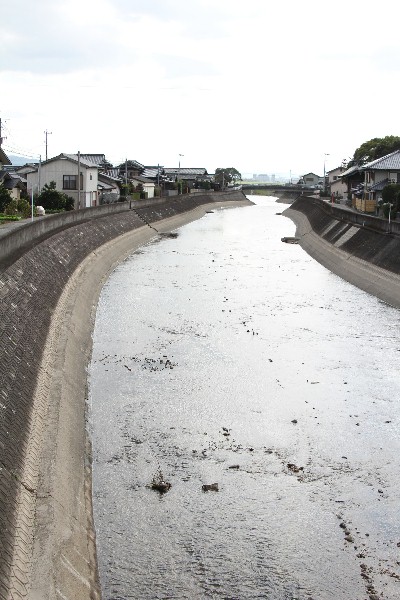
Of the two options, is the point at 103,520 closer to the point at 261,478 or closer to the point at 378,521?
the point at 261,478

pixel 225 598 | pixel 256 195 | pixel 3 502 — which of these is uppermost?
Answer: pixel 256 195

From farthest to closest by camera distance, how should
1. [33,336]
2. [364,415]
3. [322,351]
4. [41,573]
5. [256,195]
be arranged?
[256,195] < [322,351] < [33,336] < [364,415] < [41,573]

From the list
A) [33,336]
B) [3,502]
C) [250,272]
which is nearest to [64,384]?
[33,336]

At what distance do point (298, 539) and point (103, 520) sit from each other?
3.24 m

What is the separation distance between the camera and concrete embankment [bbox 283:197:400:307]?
1356 inches

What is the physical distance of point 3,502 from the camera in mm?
10664

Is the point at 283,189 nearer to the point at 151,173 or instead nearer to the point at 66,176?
the point at 151,173

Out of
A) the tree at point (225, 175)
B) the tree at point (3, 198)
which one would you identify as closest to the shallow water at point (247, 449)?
the tree at point (3, 198)

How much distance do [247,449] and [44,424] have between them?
4.19m

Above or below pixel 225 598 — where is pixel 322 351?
above

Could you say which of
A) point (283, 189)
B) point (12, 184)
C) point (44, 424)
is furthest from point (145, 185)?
point (44, 424)

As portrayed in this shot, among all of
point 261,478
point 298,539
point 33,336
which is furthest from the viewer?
point 33,336

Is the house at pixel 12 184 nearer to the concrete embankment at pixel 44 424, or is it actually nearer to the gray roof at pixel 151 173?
the concrete embankment at pixel 44 424

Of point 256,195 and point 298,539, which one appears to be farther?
point 256,195
